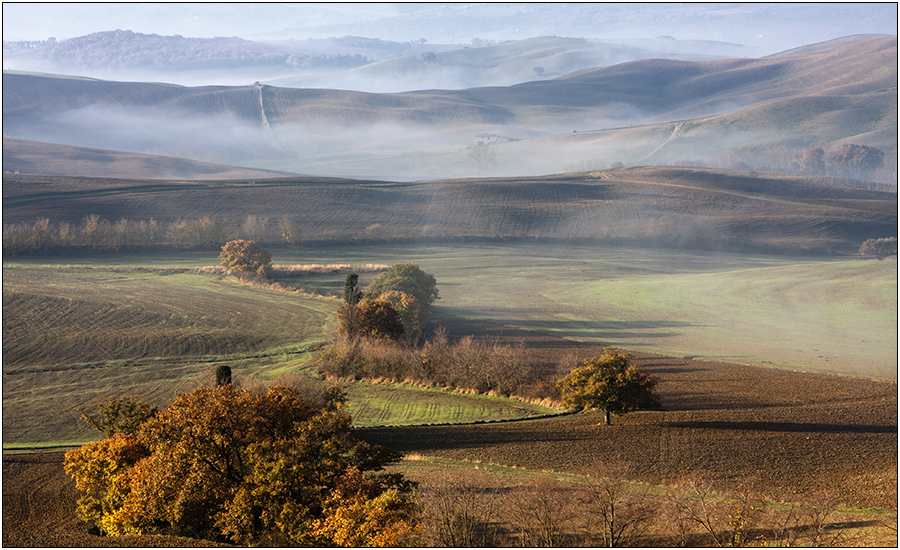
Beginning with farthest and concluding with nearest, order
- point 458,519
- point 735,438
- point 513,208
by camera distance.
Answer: point 513,208 < point 735,438 < point 458,519

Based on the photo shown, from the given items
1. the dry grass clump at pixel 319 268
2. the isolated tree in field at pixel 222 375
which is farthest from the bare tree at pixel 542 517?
the dry grass clump at pixel 319 268

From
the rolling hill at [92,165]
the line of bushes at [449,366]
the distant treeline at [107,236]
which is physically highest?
the rolling hill at [92,165]

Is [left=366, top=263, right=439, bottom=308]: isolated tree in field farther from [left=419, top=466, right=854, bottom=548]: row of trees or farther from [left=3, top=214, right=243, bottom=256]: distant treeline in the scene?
[left=3, top=214, right=243, bottom=256]: distant treeline

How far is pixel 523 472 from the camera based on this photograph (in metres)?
26.9

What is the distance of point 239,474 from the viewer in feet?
64.0

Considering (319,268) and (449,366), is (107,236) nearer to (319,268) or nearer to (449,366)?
(319,268)

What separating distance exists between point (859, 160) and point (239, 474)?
21342 centimetres

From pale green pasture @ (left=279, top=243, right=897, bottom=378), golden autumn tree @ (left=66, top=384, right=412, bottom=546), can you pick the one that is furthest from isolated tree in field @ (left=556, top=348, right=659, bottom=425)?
pale green pasture @ (left=279, top=243, right=897, bottom=378)

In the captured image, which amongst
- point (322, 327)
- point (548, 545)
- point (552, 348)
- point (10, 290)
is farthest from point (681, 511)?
point (10, 290)

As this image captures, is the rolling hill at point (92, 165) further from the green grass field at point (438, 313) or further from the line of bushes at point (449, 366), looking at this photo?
the line of bushes at point (449, 366)

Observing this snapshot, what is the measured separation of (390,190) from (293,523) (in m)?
121

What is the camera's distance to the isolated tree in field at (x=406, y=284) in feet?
195

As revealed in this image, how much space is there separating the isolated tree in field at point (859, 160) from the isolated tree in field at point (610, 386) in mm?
190810

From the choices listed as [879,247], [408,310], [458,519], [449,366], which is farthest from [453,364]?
[879,247]
